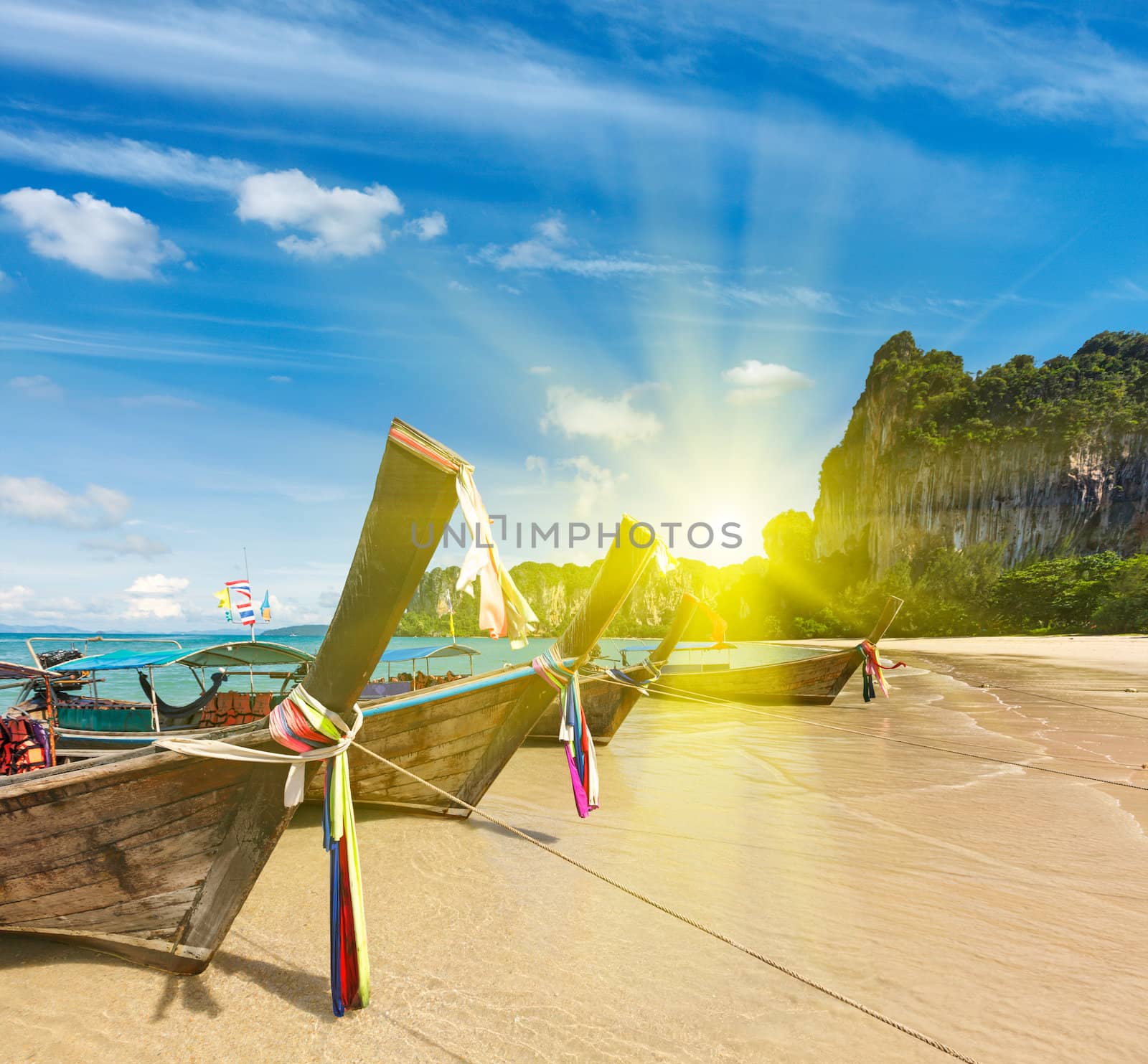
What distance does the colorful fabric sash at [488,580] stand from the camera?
2.93m

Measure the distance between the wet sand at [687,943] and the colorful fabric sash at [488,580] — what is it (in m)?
2.43

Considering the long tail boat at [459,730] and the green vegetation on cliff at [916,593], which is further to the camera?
the green vegetation on cliff at [916,593]

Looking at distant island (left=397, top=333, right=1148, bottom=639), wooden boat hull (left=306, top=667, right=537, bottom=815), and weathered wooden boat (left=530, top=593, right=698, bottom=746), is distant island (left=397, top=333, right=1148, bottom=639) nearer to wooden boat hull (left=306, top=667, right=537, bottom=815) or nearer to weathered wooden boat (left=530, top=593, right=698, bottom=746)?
weathered wooden boat (left=530, top=593, right=698, bottom=746)

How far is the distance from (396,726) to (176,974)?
246 cm

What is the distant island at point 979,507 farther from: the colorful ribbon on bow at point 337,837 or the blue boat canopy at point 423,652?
the colorful ribbon on bow at point 337,837

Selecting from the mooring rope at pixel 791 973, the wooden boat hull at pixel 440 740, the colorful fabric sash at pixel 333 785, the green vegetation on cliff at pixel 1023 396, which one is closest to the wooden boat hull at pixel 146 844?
the colorful fabric sash at pixel 333 785

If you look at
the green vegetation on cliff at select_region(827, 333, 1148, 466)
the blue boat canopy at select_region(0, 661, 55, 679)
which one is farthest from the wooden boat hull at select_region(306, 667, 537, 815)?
the green vegetation on cliff at select_region(827, 333, 1148, 466)

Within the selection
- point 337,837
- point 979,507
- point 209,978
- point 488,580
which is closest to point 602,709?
point 209,978

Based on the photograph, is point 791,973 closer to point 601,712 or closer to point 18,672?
point 601,712

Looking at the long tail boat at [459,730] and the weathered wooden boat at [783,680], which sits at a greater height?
the long tail boat at [459,730]

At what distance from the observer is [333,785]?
11.8 feet

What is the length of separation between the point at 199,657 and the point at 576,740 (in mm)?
9882

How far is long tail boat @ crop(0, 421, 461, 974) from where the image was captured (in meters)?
3.54

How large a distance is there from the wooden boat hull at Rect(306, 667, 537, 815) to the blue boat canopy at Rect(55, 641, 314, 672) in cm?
382
